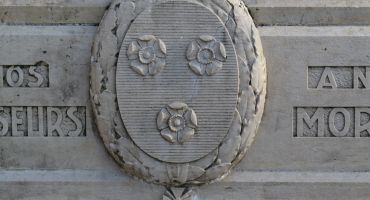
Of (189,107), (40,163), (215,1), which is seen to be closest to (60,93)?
(40,163)

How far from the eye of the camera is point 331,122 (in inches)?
95.5

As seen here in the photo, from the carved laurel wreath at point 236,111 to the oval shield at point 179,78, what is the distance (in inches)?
1.1

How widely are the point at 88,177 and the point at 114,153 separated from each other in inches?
6.6

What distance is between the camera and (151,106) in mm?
2354

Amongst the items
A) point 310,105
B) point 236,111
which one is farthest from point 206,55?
point 310,105

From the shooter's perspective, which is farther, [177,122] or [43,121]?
[43,121]

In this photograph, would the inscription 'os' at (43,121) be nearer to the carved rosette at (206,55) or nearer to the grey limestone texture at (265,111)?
the grey limestone texture at (265,111)

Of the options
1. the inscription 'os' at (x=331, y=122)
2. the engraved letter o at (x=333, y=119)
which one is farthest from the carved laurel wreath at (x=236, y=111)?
the engraved letter o at (x=333, y=119)

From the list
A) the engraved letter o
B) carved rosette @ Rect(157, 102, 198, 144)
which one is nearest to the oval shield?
carved rosette @ Rect(157, 102, 198, 144)

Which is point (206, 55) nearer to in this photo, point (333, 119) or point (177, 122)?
point (177, 122)

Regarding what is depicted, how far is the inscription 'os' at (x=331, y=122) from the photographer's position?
243 cm

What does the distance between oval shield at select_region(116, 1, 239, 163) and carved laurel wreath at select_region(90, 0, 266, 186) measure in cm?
3

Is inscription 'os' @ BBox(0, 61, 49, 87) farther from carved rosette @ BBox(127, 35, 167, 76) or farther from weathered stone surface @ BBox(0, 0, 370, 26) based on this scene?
carved rosette @ BBox(127, 35, 167, 76)

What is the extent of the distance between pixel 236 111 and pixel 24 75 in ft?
2.92
